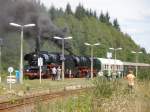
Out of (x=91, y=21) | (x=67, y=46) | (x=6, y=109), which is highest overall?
(x=91, y=21)

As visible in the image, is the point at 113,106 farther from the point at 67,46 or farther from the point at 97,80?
the point at 67,46

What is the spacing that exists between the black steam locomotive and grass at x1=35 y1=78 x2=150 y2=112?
34.5 meters

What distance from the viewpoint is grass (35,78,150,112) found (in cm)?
1444

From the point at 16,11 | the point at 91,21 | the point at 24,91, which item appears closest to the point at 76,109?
the point at 24,91

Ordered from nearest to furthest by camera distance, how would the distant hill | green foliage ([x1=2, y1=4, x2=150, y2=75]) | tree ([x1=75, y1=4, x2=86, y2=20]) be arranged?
1. the distant hill
2. green foliage ([x1=2, y1=4, x2=150, y2=75])
3. tree ([x1=75, y1=4, x2=86, y2=20])

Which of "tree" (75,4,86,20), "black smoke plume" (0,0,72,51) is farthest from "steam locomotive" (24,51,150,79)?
"tree" (75,4,86,20)

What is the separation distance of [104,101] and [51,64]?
40157 mm

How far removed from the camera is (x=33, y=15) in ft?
181

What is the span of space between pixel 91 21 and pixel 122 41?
14.4 meters

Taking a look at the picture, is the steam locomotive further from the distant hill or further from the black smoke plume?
the distant hill

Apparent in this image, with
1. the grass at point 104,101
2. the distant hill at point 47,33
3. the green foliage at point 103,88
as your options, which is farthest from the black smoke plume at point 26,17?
the green foliage at point 103,88

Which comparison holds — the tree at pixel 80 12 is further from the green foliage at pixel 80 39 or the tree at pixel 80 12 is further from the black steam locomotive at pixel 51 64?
the black steam locomotive at pixel 51 64

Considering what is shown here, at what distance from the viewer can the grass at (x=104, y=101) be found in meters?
14.4

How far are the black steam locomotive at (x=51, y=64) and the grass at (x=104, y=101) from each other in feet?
113
